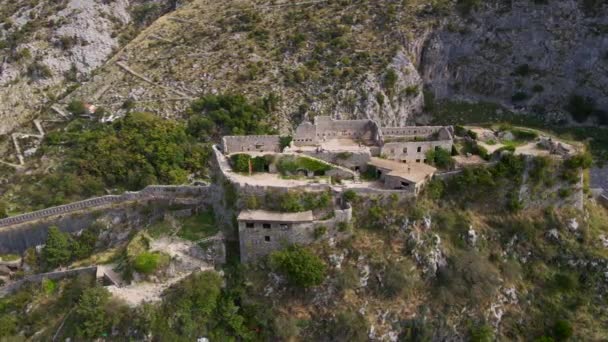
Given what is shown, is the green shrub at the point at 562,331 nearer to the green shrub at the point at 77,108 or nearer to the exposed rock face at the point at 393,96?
the exposed rock face at the point at 393,96

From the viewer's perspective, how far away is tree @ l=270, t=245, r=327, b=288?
30500 mm

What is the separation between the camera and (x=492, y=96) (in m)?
70.6

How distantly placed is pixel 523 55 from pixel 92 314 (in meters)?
67.6

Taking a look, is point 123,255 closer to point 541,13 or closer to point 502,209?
point 502,209

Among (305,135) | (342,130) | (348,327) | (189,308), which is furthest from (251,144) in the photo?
(348,327)

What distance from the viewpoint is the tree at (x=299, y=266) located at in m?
30.5

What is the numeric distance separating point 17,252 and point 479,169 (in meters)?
41.7

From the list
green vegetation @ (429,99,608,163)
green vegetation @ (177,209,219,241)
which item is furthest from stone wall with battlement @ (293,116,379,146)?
green vegetation @ (429,99,608,163)

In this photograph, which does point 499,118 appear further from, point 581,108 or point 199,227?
point 199,227

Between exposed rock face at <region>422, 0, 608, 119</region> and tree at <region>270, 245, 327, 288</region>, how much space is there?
4849 centimetres

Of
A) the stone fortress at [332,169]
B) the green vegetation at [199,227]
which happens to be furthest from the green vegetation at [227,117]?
the green vegetation at [199,227]

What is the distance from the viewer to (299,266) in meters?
30.6

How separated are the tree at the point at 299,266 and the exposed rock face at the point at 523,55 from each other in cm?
4849

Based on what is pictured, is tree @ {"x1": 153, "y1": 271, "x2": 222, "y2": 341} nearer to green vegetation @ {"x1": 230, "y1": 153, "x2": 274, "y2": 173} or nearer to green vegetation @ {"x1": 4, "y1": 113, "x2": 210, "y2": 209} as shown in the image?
green vegetation @ {"x1": 230, "y1": 153, "x2": 274, "y2": 173}
